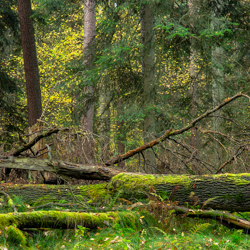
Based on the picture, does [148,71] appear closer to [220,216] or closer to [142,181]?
[142,181]

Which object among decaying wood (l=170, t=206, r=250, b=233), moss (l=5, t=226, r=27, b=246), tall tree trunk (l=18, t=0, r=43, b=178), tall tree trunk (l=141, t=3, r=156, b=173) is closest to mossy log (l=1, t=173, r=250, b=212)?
decaying wood (l=170, t=206, r=250, b=233)

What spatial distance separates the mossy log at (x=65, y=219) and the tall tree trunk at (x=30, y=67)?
19.3ft

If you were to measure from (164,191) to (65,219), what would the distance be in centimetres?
185

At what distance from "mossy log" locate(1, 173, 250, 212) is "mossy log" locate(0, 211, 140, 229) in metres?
0.70

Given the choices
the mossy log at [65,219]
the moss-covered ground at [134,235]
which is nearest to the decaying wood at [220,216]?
the moss-covered ground at [134,235]

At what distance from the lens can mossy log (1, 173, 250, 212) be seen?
4.71 meters

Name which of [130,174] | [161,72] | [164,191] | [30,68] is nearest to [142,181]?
[130,174]

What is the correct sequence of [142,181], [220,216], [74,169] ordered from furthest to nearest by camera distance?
[74,169] < [142,181] < [220,216]

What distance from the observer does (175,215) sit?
473 centimetres

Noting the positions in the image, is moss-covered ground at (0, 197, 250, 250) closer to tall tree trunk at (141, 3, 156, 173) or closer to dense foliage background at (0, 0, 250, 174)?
dense foliage background at (0, 0, 250, 174)

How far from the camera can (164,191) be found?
5.01 metres

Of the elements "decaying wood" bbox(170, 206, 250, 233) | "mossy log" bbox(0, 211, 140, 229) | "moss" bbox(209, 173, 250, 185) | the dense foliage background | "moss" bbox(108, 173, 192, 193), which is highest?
the dense foliage background

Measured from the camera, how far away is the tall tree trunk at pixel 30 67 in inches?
370

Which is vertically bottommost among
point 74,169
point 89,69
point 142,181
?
point 142,181
